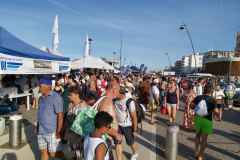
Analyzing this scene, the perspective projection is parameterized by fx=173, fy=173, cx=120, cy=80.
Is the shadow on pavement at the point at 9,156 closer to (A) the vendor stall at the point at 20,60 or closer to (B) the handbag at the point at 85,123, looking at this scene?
(B) the handbag at the point at 85,123

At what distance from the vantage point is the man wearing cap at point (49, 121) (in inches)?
117

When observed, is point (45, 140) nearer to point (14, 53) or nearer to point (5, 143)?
point (5, 143)

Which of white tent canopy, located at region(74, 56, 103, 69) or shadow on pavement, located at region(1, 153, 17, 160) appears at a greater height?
white tent canopy, located at region(74, 56, 103, 69)

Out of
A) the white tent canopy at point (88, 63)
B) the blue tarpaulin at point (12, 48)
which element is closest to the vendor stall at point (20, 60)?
the blue tarpaulin at point (12, 48)

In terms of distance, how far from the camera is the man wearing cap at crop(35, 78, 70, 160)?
2979mm

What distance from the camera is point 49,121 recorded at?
2979mm

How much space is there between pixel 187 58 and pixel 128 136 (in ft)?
581

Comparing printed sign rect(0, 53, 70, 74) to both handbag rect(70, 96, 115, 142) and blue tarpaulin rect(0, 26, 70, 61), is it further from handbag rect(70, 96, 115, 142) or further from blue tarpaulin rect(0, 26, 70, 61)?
handbag rect(70, 96, 115, 142)

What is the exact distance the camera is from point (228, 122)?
24.9 feet

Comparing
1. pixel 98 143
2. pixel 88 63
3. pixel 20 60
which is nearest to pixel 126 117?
pixel 98 143

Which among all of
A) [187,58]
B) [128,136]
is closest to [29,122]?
[128,136]

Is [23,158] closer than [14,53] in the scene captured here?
Yes

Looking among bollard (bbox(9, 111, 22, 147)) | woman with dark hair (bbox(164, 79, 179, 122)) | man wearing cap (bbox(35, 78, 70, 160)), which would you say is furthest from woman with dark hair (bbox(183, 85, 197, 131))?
bollard (bbox(9, 111, 22, 147))

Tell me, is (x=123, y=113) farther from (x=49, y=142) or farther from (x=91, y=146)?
(x=91, y=146)
